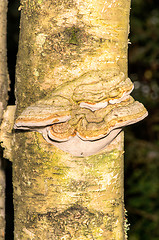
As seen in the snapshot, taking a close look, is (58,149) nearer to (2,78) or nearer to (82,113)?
(82,113)

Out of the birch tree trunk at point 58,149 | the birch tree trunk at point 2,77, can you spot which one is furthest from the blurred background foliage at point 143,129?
the birch tree trunk at point 58,149

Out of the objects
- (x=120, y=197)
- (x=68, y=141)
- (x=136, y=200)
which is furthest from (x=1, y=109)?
(x=136, y=200)

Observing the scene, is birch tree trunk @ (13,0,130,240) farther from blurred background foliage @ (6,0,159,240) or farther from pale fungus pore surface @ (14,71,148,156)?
blurred background foliage @ (6,0,159,240)

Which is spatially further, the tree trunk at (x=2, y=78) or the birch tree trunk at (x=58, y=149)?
the tree trunk at (x=2, y=78)

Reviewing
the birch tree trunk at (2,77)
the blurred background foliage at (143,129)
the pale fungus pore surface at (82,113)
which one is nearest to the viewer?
the pale fungus pore surface at (82,113)

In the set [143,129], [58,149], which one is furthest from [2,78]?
[143,129]

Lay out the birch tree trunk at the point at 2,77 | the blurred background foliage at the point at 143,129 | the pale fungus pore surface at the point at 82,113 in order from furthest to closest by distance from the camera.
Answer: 1. the blurred background foliage at the point at 143,129
2. the birch tree trunk at the point at 2,77
3. the pale fungus pore surface at the point at 82,113

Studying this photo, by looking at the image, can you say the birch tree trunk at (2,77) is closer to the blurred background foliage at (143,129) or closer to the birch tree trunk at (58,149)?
the birch tree trunk at (58,149)
